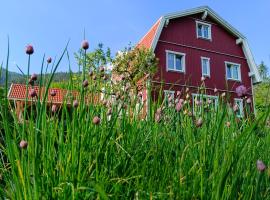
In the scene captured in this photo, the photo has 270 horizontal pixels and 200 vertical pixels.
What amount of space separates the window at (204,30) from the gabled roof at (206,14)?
65cm

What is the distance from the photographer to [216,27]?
23.2 metres

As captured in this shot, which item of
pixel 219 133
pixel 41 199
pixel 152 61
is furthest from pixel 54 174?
pixel 152 61

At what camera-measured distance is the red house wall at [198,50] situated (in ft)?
67.9

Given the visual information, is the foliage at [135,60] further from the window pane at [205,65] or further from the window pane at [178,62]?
the window pane at [205,65]

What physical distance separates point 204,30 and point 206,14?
1000 millimetres

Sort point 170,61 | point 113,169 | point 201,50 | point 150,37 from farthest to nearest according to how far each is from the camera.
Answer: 1. point 201,50
2. point 170,61
3. point 150,37
4. point 113,169

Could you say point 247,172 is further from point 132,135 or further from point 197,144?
point 132,135

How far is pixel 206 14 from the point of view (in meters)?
22.6

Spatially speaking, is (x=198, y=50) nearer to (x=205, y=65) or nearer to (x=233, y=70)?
(x=205, y=65)

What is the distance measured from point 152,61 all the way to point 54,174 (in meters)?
16.4

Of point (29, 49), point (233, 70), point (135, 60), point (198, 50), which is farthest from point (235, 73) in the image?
point (29, 49)

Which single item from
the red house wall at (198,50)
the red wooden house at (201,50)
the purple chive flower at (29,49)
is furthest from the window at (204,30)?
the purple chive flower at (29,49)

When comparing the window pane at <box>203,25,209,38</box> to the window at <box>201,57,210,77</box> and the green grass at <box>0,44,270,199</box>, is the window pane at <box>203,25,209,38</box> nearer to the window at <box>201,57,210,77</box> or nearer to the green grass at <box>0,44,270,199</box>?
the window at <box>201,57,210,77</box>

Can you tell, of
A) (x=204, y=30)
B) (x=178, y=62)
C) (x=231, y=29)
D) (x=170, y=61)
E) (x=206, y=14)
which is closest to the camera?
(x=170, y=61)
